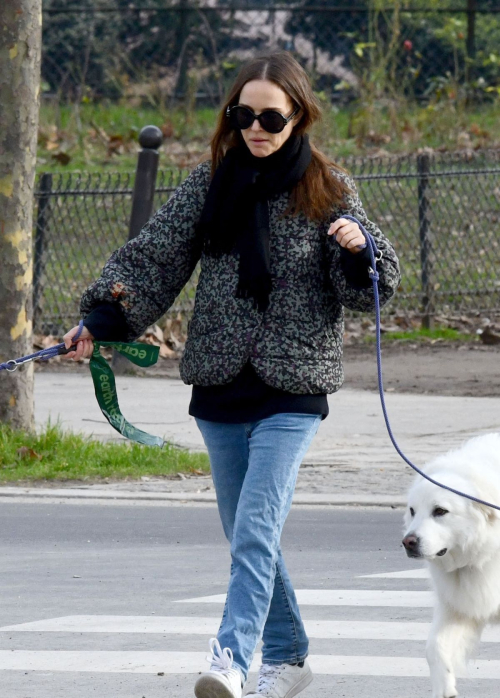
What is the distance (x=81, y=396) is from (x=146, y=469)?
225cm

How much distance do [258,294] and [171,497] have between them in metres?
3.83

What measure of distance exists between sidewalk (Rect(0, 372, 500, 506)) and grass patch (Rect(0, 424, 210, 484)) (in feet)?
0.47

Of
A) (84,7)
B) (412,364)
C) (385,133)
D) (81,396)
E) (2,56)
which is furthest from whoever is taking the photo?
(84,7)

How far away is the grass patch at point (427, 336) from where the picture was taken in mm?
12758

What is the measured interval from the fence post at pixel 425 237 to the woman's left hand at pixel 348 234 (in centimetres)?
887

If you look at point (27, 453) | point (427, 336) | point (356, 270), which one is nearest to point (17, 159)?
point (27, 453)

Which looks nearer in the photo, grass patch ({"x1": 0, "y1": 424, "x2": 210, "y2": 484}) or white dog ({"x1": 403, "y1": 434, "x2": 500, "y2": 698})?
white dog ({"x1": 403, "y1": 434, "x2": 500, "y2": 698})

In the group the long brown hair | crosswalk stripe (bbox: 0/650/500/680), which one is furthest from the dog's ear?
the long brown hair

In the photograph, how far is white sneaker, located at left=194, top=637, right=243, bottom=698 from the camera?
160 inches

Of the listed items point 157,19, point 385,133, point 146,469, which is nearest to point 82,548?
point 146,469

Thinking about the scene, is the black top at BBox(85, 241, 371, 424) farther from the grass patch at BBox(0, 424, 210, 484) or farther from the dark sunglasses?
the grass patch at BBox(0, 424, 210, 484)

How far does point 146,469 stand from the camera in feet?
27.7

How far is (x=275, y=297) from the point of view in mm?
4344

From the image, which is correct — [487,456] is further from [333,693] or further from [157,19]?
[157,19]
